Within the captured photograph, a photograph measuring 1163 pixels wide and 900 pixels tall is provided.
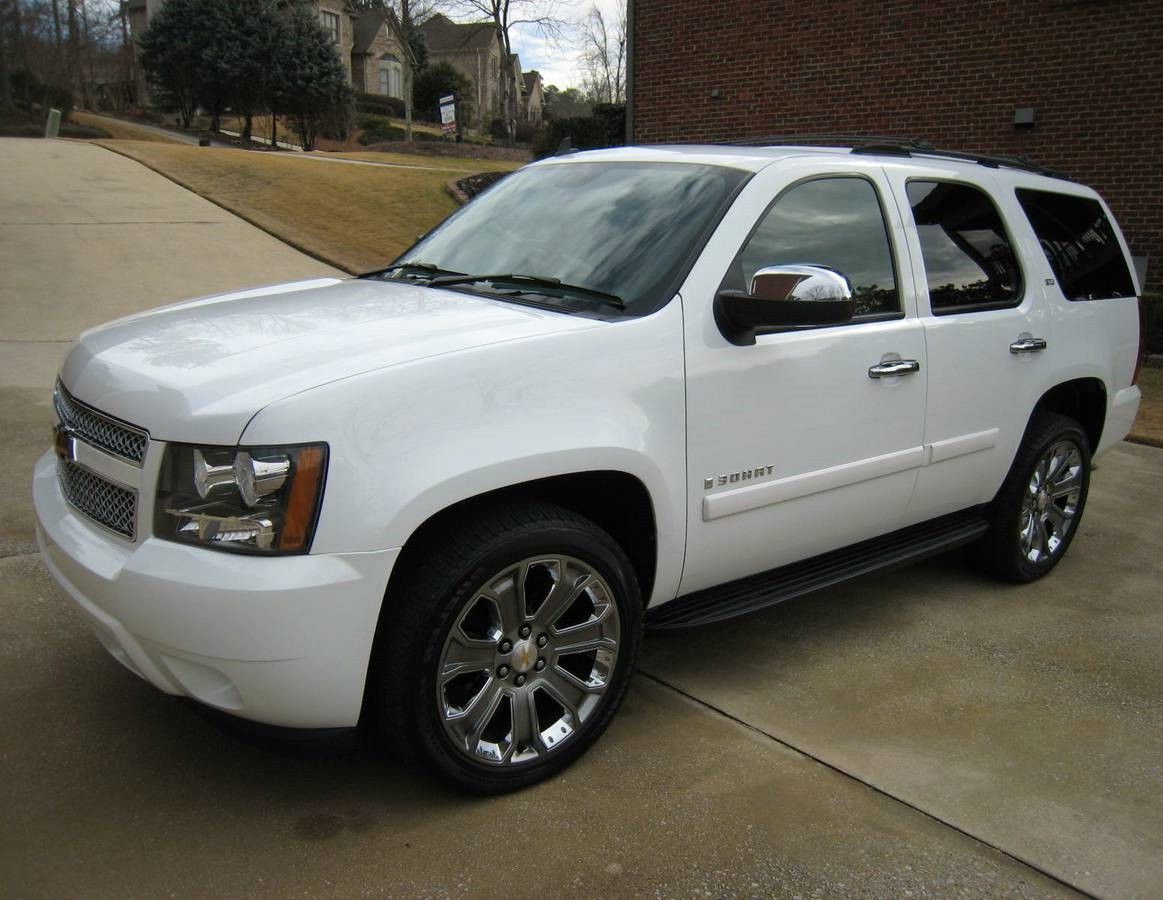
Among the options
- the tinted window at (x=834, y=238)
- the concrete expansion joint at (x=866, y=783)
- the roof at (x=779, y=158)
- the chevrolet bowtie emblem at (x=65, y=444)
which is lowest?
the concrete expansion joint at (x=866, y=783)

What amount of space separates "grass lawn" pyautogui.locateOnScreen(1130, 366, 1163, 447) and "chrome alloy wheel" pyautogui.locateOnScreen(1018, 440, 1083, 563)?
10.1 feet

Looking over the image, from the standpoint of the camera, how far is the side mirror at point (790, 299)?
309cm

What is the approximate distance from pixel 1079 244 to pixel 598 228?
102 inches

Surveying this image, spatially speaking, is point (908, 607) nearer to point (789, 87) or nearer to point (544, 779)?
point (544, 779)

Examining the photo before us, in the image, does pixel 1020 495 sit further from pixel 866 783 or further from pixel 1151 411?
pixel 1151 411

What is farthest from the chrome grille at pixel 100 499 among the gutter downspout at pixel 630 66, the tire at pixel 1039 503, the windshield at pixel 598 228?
the gutter downspout at pixel 630 66

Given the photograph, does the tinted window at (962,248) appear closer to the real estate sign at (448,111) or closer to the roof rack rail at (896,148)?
the roof rack rail at (896,148)

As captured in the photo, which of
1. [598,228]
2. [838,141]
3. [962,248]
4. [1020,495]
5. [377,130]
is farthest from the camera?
[377,130]

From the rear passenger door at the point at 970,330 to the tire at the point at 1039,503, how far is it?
136 mm

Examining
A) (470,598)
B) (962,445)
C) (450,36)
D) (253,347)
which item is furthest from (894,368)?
(450,36)

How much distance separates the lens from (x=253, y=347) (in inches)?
110

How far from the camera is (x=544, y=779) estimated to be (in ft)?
9.92

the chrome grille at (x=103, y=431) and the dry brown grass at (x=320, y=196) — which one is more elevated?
the dry brown grass at (x=320, y=196)

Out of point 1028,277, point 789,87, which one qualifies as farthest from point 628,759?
point 789,87
